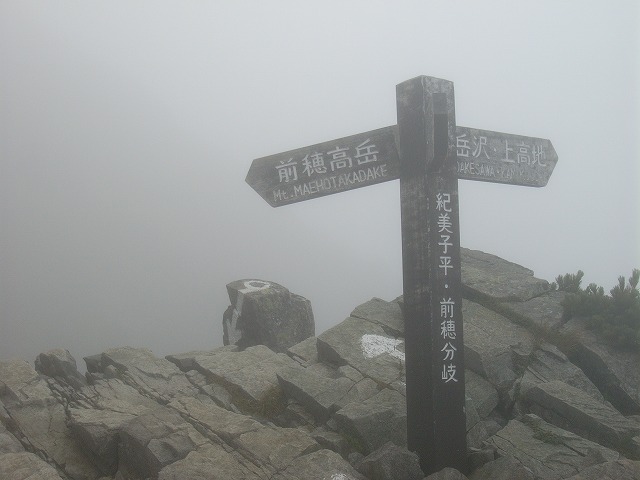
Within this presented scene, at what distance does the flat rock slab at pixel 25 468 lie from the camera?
620 centimetres

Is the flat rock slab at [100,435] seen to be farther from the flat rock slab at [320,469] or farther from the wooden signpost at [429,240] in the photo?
the wooden signpost at [429,240]

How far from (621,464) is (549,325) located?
15.2 ft

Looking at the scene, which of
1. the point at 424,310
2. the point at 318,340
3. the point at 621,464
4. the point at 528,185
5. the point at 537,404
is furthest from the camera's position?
the point at 318,340

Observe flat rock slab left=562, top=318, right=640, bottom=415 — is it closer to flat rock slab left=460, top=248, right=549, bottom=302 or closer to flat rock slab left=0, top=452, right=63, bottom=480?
flat rock slab left=460, top=248, right=549, bottom=302

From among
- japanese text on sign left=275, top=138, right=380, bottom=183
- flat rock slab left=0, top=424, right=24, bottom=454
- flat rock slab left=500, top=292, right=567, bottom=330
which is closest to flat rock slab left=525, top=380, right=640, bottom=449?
flat rock slab left=500, top=292, right=567, bottom=330

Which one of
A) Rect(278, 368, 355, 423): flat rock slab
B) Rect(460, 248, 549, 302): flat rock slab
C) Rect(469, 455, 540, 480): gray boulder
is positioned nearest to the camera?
Rect(469, 455, 540, 480): gray boulder

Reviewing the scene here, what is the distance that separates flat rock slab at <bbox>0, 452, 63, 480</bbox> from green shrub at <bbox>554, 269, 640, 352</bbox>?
946 centimetres

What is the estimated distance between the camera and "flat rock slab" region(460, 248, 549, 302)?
11.2m

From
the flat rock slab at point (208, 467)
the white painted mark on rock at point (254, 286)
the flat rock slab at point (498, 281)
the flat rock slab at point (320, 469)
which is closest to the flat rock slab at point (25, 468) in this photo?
the flat rock slab at point (208, 467)

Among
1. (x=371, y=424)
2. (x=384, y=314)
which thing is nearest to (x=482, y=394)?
(x=371, y=424)

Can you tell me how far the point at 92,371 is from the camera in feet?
35.0

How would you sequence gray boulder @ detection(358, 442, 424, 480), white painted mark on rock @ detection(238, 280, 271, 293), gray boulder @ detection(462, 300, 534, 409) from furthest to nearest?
white painted mark on rock @ detection(238, 280, 271, 293)
gray boulder @ detection(462, 300, 534, 409)
gray boulder @ detection(358, 442, 424, 480)

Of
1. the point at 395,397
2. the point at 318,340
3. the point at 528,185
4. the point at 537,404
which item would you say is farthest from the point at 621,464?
the point at 318,340

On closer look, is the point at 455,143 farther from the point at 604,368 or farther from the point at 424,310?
the point at 604,368
